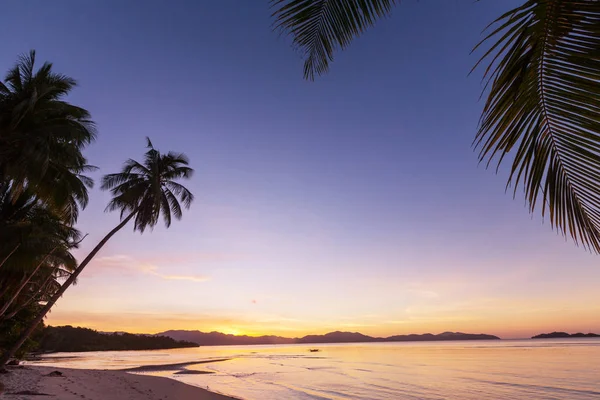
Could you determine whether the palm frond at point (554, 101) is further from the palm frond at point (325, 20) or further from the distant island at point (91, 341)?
the distant island at point (91, 341)

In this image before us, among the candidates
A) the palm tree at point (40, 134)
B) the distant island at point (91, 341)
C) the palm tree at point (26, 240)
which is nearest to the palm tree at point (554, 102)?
the palm tree at point (40, 134)

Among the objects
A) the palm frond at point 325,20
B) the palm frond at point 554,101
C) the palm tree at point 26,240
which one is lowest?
the palm frond at point 554,101

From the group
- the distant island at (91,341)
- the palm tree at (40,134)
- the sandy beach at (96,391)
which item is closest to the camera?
the palm tree at (40,134)

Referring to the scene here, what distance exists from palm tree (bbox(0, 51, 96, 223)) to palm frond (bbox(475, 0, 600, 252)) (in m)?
12.3

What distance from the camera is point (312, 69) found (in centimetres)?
311

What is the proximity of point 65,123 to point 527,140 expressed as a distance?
48.1 feet

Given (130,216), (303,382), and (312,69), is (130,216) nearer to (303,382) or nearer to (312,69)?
(303,382)

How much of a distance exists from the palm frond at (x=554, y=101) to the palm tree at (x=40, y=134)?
12289 mm

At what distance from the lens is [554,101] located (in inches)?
88.6

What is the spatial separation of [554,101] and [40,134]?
13627mm

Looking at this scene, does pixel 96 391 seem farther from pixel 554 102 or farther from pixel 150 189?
pixel 554 102

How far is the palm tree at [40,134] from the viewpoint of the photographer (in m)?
11.4

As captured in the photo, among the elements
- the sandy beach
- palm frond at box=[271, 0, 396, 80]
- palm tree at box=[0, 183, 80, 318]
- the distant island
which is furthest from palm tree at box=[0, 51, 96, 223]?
the distant island

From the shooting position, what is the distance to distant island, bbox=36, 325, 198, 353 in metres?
108
